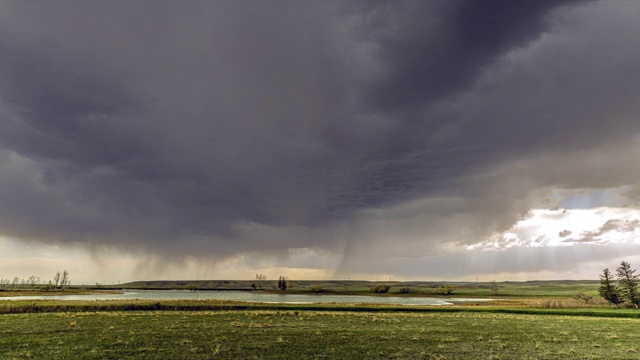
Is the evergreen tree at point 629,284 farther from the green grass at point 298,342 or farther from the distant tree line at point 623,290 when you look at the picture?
the green grass at point 298,342

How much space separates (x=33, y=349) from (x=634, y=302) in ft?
392

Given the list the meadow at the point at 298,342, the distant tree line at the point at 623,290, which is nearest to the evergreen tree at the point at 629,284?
the distant tree line at the point at 623,290

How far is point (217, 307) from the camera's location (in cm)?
6875

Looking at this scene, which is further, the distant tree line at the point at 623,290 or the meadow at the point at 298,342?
the distant tree line at the point at 623,290

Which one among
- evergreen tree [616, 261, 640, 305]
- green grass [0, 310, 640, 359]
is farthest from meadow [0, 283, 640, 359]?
evergreen tree [616, 261, 640, 305]

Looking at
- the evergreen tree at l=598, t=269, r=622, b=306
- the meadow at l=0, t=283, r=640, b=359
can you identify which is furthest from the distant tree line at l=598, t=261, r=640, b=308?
the meadow at l=0, t=283, r=640, b=359

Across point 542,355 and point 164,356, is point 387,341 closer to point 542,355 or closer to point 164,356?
point 542,355

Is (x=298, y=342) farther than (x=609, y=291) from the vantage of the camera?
No

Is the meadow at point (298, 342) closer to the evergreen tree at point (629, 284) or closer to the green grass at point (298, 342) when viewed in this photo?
the green grass at point (298, 342)

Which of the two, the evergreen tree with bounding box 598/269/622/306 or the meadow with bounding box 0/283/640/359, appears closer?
the meadow with bounding box 0/283/640/359

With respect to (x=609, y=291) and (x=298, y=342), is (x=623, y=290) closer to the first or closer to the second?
(x=609, y=291)

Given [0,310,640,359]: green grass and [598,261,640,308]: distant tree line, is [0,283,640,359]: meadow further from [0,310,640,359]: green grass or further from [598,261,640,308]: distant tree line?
[598,261,640,308]: distant tree line

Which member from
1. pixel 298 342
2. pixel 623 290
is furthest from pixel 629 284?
pixel 298 342

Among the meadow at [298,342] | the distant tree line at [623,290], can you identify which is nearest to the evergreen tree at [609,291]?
the distant tree line at [623,290]
